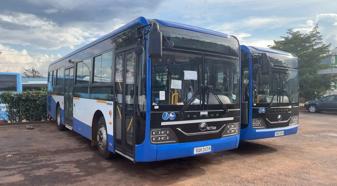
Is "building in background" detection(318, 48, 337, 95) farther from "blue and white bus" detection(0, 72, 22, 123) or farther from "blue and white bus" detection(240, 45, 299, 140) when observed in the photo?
"blue and white bus" detection(0, 72, 22, 123)

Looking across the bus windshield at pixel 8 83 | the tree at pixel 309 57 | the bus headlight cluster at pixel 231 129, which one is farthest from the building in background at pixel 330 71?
A: the bus windshield at pixel 8 83

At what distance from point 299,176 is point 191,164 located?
2.24 meters

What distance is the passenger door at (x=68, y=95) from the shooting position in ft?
33.3

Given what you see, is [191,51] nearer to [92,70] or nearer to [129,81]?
[129,81]

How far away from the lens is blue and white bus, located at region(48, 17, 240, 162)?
5328 millimetres

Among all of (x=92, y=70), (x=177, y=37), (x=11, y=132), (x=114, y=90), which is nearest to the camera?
(x=177, y=37)

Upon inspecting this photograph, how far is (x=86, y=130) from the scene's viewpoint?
8344mm

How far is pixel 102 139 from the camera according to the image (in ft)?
23.8

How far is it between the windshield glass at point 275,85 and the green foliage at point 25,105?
11035 millimetres

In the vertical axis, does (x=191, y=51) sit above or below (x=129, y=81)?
above

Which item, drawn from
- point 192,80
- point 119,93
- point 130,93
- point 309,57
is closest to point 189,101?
point 192,80

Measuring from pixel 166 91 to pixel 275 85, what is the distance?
4.07 meters

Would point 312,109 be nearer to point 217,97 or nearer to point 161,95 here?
point 217,97

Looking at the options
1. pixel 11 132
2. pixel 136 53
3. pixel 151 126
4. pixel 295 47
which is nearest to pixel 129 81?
pixel 136 53
